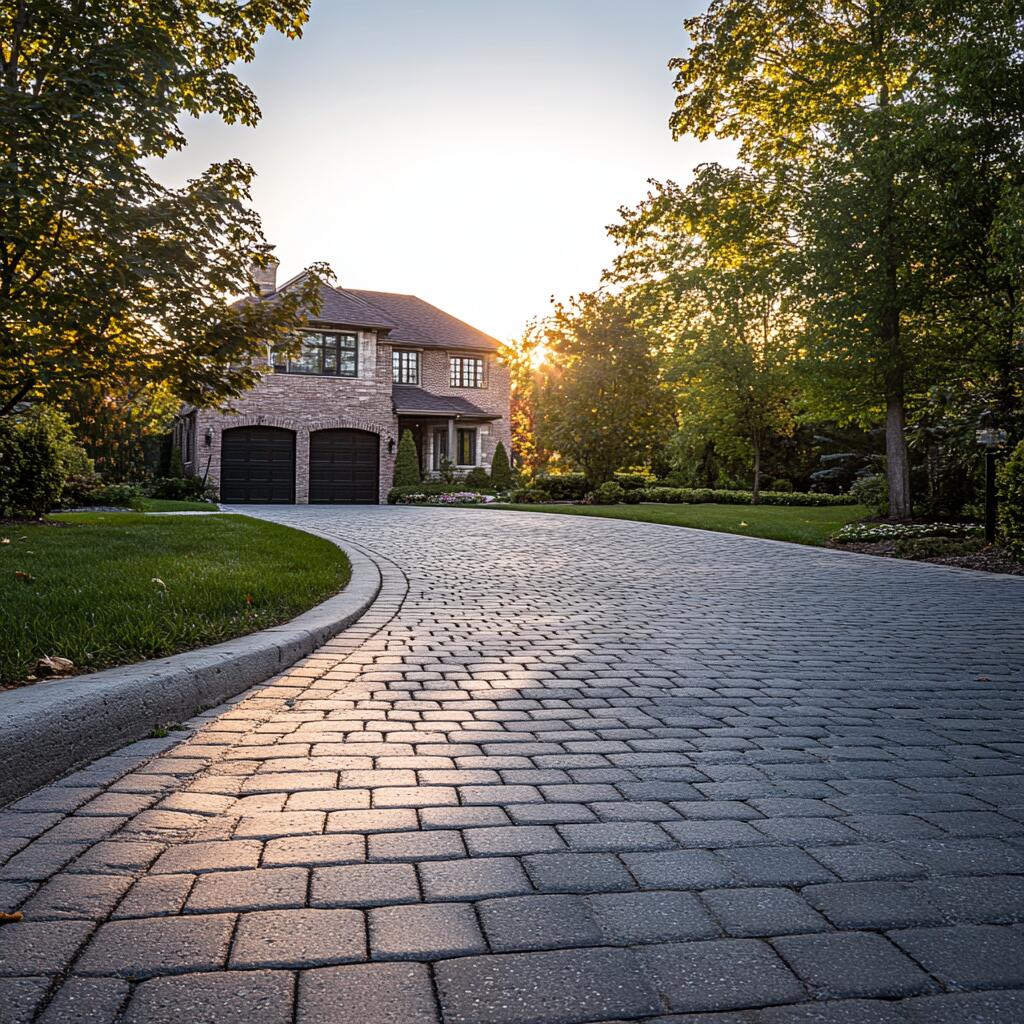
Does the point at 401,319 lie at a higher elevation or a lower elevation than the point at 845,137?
higher

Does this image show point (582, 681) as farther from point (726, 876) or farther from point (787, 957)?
point (787, 957)

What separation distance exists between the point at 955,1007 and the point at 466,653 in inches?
164

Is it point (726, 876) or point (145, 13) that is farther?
point (145, 13)

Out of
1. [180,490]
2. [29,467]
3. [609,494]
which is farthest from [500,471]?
[29,467]

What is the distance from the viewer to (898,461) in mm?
17828

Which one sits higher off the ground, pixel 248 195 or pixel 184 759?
pixel 248 195

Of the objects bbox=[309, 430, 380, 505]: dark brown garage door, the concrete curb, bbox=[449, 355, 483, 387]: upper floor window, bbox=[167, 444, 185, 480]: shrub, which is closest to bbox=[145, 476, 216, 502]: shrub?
bbox=[167, 444, 185, 480]: shrub

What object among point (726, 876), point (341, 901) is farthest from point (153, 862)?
point (726, 876)

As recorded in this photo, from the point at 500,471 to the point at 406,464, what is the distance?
415cm

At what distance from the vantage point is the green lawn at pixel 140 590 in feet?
15.6

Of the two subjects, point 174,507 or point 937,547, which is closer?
point 937,547

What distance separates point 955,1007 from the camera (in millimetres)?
1909

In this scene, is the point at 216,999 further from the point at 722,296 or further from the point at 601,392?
the point at 601,392

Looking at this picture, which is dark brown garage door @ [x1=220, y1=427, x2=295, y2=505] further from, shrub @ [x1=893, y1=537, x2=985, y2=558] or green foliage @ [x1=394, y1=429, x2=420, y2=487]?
shrub @ [x1=893, y1=537, x2=985, y2=558]
